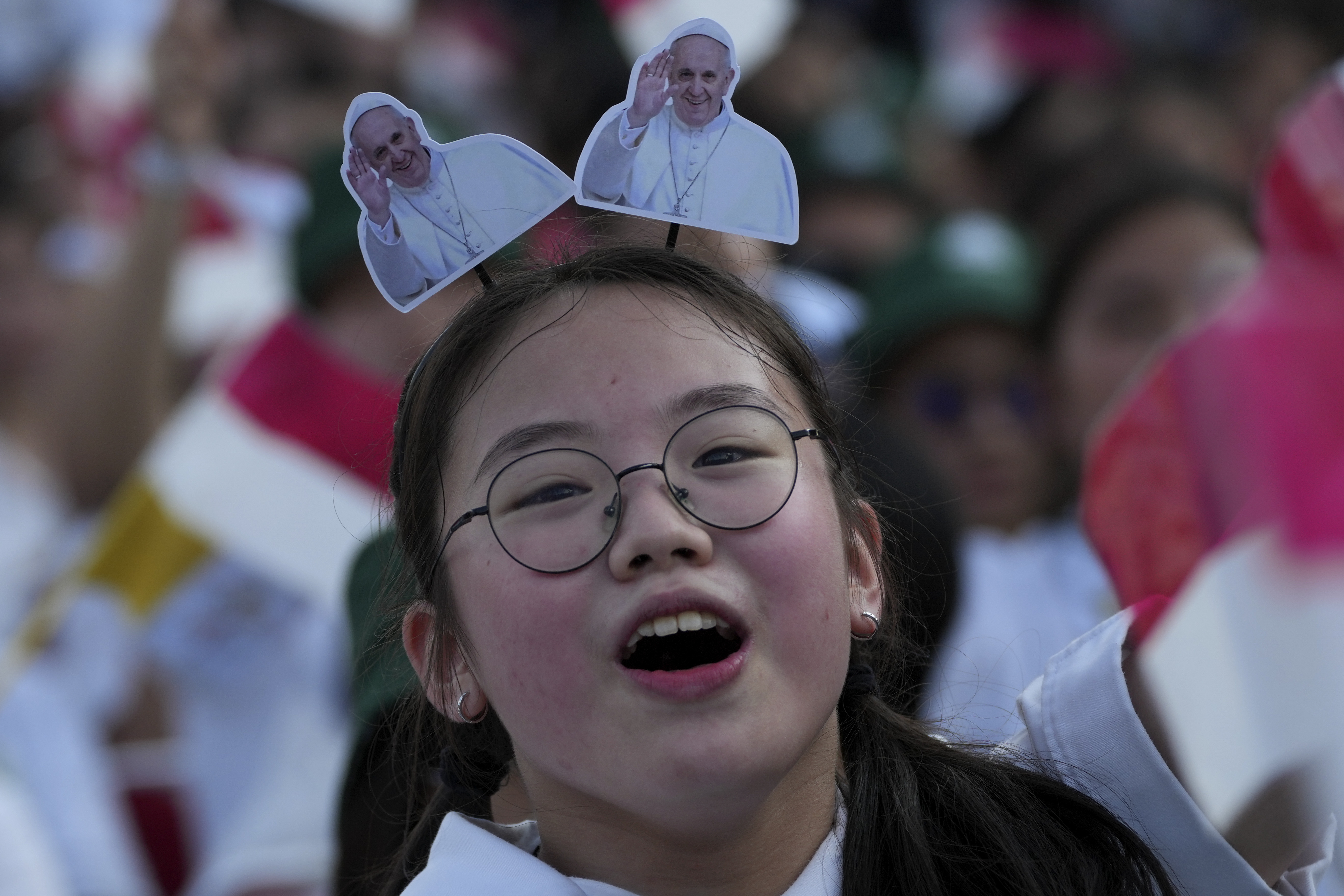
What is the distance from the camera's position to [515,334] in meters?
1.67

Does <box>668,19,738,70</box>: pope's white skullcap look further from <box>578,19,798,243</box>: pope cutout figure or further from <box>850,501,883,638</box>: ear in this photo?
<box>850,501,883,638</box>: ear

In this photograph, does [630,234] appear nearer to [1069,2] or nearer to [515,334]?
[515,334]

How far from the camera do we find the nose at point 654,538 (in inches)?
58.6

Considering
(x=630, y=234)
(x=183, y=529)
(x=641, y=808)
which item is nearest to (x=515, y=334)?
(x=630, y=234)

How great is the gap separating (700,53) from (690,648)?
0.58 metres

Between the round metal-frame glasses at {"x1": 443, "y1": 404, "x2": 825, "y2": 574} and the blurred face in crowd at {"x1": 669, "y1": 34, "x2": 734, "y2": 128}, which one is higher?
the blurred face in crowd at {"x1": 669, "y1": 34, "x2": 734, "y2": 128}

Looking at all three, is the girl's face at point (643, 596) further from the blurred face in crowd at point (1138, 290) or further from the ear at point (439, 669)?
the blurred face in crowd at point (1138, 290)

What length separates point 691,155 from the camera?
1.66 metres

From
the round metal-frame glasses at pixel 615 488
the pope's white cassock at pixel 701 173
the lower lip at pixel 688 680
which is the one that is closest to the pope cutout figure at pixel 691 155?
the pope's white cassock at pixel 701 173

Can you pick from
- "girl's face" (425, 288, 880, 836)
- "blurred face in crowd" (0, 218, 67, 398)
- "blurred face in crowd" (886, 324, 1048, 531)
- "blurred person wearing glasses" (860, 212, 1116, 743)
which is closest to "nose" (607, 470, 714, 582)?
"girl's face" (425, 288, 880, 836)

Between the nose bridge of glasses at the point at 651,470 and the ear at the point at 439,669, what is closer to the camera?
the nose bridge of glasses at the point at 651,470

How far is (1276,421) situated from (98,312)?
286cm

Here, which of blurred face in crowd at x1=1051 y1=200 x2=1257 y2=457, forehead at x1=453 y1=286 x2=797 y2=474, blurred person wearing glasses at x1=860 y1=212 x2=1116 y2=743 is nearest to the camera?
forehead at x1=453 y1=286 x2=797 y2=474

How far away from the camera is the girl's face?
1.48 metres
